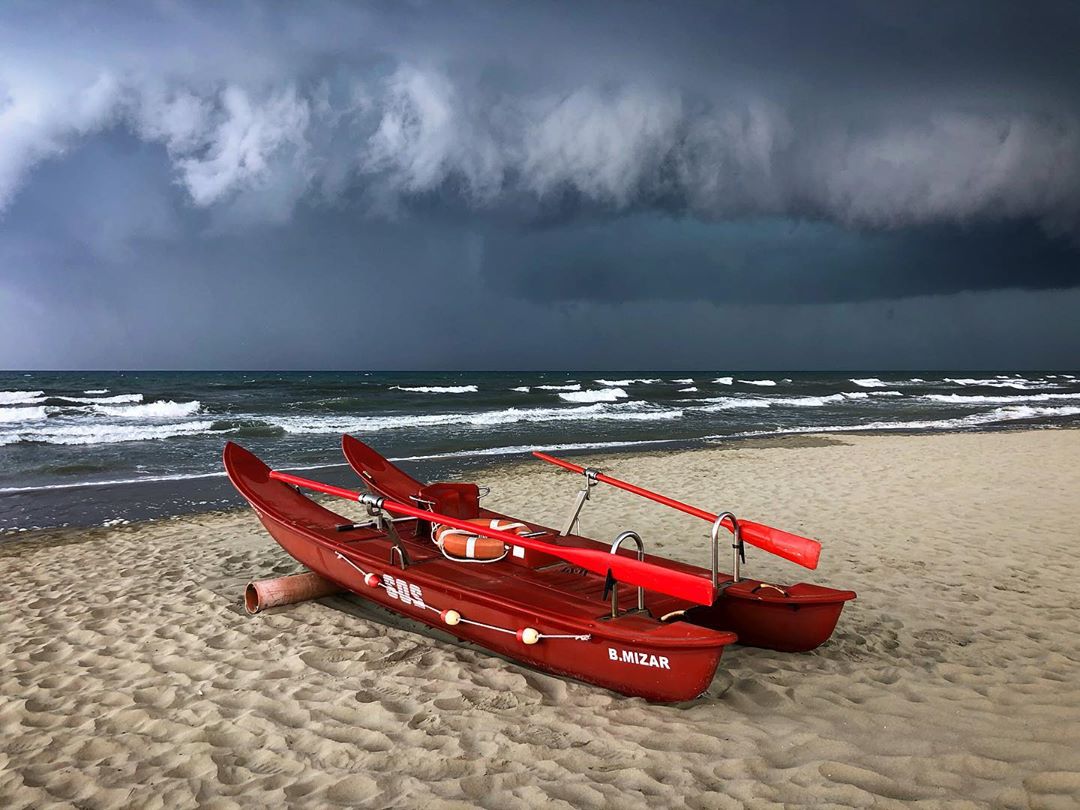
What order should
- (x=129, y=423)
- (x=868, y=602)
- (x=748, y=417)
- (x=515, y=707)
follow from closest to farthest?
(x=515, y=707)
(x=868, y=602)
(x=129, y=423)
(x=748, y=417)

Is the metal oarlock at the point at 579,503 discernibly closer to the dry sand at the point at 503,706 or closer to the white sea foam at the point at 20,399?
the dry sand at the point at 503,706

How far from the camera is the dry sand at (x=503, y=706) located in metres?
3.13

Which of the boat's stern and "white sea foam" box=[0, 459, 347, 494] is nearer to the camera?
the boat's stern

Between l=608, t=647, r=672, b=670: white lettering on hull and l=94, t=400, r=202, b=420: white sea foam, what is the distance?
2541 centimetres

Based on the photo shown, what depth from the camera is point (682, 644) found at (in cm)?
354

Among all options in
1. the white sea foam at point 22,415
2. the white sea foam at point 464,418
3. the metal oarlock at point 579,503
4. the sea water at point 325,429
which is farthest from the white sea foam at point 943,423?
the white sea foam at point 22,415

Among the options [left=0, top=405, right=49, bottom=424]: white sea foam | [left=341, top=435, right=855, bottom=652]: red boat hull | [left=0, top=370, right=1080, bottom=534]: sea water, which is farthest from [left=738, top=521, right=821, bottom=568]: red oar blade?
[left=0, top=405, right=49, bottom=424]: white sea foam

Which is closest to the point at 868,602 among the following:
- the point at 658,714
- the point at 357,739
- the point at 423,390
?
the point at 658,714

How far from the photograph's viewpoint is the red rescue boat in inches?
145

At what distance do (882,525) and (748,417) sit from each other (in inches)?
724

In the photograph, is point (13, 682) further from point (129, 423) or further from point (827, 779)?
point (129, 423)

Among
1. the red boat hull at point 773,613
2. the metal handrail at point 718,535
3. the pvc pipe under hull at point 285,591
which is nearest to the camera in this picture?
the metal handrail at point 718,535

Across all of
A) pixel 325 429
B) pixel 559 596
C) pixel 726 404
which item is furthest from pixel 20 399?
pixel 559 596

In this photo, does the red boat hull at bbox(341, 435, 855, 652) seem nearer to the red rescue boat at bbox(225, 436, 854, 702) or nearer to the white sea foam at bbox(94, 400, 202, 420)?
the red rescue boat at bbox(225, 436, 854, 702)
